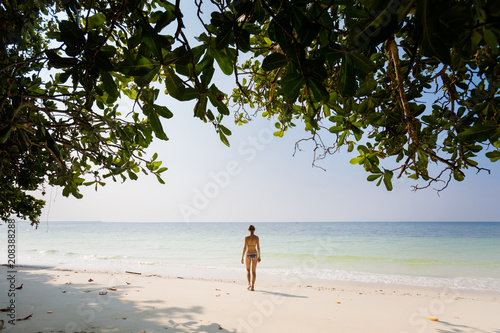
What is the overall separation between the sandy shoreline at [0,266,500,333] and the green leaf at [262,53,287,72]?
3928mm

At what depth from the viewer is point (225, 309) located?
504 cm

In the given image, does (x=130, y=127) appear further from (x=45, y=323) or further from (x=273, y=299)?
(x=273, y=299)

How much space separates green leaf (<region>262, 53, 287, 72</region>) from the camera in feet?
3.11

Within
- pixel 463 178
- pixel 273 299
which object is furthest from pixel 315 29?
pixel 273 299

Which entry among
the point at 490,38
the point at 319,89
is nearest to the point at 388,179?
the point at 319,89

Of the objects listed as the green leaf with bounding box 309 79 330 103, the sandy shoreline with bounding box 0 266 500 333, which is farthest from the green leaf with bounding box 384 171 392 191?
the sandy shoreline with bounding box 0 266 500 333

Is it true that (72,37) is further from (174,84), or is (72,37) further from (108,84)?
(174,84)

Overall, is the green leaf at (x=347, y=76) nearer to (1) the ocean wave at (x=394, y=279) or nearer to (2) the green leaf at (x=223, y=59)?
(2) the green leaf at (x=223, y=59)

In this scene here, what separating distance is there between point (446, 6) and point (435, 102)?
6.99 ft

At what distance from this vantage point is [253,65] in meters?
3.45

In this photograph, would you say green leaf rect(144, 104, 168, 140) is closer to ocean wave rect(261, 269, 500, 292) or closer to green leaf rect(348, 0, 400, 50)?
green leaf rect(348, 0, 400, 50)

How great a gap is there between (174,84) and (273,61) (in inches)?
13.3

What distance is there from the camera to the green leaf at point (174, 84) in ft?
2.99

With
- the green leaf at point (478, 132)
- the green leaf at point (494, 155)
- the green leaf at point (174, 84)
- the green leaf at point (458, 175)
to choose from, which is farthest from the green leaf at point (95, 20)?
the green leaf at point (458, 175)
